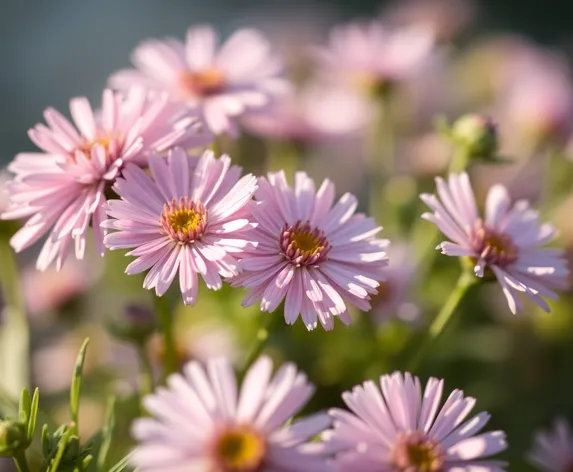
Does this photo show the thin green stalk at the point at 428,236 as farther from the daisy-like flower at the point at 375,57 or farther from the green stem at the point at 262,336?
the green stem at the point at 262,336

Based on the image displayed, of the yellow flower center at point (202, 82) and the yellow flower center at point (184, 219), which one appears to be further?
the yellow flower center at point (202, 82)

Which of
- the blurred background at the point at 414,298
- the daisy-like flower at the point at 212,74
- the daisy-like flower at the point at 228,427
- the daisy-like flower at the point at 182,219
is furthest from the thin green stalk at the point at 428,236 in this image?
the daisy-like flower at the point at 228,427

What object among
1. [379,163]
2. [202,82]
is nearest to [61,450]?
[202,82]

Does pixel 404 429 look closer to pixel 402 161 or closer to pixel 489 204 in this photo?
pixel 489 204

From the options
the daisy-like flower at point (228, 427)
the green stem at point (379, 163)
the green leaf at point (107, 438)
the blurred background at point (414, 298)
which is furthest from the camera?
the green stem at point (379, 163)

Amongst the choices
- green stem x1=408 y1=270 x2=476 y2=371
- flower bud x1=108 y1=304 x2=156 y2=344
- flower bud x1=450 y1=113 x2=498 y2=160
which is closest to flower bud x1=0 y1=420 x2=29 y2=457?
flower bud x1=108 y1=304 x2=156 y2=344

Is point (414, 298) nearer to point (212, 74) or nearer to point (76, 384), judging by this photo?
point (212, 74)
